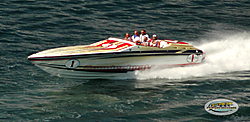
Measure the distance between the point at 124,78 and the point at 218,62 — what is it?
492 cm

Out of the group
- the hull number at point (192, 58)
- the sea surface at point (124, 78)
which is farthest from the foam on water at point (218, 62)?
the hull number at point (192, 58)

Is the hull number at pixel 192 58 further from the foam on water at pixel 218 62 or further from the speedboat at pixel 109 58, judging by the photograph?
the foam on water at pixel 218 62

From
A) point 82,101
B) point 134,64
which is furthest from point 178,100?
point 82,101

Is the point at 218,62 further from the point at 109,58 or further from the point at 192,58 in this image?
the point at 109,58

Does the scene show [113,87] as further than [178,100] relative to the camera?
Yes

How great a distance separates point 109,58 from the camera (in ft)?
42.4

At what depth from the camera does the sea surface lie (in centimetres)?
1112

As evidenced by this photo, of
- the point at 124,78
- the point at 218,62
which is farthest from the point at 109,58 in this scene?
the point at 218,62

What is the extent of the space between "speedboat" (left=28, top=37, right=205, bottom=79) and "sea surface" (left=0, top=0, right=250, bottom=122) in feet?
1.59

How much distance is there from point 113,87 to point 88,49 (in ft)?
5.90

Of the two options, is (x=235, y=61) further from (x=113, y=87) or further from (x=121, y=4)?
(x=121, y=4)

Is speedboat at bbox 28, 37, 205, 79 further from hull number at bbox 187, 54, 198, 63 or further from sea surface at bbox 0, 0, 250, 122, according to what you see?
sea surface at bbox 0, 0, 250, 122

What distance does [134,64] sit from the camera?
44.3ft

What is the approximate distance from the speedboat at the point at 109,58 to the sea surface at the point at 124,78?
49cm
